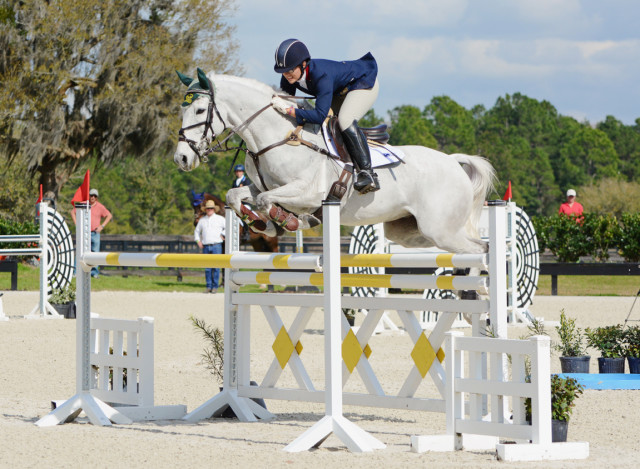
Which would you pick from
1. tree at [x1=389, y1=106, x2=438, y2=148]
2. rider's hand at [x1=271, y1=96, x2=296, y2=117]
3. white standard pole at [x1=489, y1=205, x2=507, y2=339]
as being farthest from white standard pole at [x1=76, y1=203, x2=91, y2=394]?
tree at [x1=389, y1=106, x2=438, y2=148]

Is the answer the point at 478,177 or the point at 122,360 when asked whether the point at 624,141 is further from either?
the point at 122,360

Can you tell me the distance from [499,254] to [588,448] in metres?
0.92

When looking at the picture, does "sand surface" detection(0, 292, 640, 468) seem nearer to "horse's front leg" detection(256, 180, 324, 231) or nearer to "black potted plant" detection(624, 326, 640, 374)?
"black potted plant" detection(624, 326, 640, 374)

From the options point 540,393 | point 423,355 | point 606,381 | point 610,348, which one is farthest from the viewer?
point 610,348

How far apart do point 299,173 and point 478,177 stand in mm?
1495

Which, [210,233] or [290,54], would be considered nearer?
[290,54]

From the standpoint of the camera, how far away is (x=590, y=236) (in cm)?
1605

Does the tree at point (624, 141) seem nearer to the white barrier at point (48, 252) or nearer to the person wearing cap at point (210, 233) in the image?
the person wearing cap at point (210, 233)

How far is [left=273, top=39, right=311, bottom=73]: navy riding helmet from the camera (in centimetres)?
521

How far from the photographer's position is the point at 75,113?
21328mm

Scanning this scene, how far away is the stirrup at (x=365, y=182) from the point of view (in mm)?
5297

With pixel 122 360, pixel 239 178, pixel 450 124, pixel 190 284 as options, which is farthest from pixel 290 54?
pixel 450 124

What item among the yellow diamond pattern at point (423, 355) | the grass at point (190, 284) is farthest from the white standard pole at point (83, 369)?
the grass at point (190, 284)

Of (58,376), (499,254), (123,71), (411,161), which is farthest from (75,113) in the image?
(499,254)
